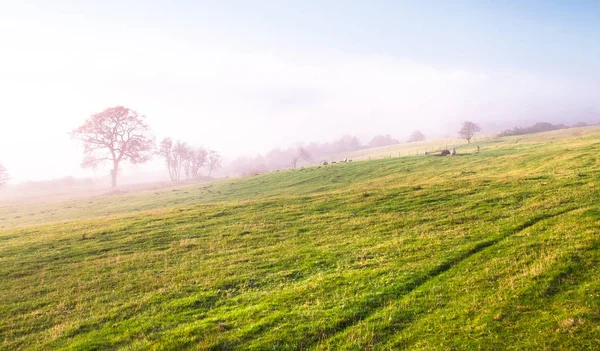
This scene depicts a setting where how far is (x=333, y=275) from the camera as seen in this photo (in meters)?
15.6

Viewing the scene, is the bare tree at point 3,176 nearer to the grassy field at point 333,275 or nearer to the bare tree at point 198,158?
the bare tree at point 198,158

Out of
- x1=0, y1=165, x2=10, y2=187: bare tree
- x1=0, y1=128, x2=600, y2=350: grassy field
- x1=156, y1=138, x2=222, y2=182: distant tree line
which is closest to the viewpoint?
x1=0, y1=128, x2=600, y2=350: grassy field

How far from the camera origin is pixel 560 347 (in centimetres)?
868

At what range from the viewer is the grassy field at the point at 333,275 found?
34.8ft

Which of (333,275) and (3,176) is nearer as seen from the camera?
(333,275)

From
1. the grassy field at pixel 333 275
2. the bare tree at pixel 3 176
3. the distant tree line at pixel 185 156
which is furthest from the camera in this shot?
the distant tree line at pixel 185 156

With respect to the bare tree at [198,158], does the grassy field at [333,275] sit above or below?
below

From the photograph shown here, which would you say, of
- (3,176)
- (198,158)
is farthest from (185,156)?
(3,176)

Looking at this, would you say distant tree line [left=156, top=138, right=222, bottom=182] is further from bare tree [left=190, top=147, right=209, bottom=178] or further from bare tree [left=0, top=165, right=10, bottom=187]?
bare tree [left=0, top=165, right=10, bottom=187]

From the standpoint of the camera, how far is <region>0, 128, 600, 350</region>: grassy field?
10.6m

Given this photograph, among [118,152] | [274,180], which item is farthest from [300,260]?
[118,152]

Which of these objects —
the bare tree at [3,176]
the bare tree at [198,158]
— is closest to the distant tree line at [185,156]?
the bare tree at [198,158]

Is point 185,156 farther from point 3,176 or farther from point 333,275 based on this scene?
point 333,275

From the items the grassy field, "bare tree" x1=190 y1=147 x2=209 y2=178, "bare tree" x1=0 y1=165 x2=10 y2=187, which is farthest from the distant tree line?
the grassy field
